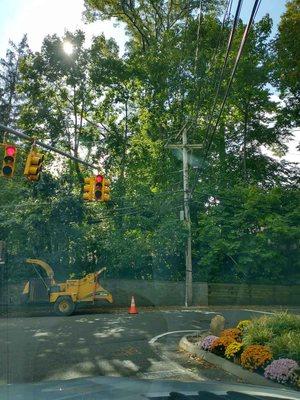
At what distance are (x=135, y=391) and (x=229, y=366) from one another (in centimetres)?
662

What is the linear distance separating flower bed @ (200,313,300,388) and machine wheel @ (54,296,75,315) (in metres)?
10.9

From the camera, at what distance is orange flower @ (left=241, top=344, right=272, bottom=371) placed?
28.0 feet

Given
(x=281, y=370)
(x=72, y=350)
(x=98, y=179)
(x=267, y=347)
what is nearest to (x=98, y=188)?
(x=98, y=179)

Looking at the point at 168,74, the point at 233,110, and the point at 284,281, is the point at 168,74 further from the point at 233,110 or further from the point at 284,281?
the point at 284,281

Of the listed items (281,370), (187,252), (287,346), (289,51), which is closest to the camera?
(281,370)

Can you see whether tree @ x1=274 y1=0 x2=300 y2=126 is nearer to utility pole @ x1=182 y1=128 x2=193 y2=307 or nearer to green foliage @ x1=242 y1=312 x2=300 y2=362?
utility pole @ x1=182 y1=128 x2=193 y2=307

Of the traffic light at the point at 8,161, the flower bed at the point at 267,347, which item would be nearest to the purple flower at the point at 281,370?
the flower bed at the point at 267,347

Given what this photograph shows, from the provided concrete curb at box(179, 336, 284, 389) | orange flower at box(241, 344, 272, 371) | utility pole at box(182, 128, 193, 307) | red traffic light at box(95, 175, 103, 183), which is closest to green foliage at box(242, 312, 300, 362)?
orange flower at box(241, 344, 272, 371)

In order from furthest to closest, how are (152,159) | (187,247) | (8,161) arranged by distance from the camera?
(152,159) → (187,247) → (8,161)

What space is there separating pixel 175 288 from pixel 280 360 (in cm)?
1850

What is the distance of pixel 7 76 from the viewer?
41562 millimetres

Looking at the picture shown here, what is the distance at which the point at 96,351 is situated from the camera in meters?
10.9

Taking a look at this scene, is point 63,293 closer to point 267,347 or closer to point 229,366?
point 229,366

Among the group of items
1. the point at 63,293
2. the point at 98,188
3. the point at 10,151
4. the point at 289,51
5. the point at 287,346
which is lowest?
the point at 287,346
